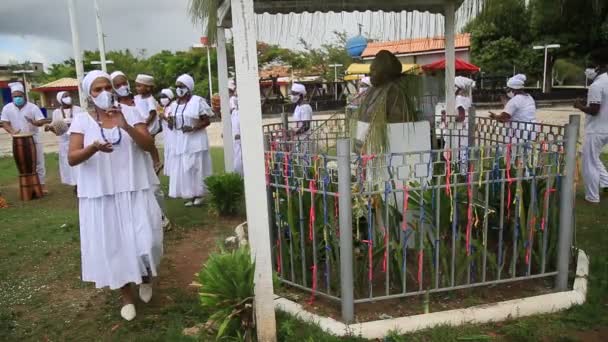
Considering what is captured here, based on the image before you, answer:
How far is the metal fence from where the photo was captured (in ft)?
11.0

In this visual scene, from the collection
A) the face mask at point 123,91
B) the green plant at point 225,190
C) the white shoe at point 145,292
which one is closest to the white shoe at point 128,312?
the white shoe at point 145,292

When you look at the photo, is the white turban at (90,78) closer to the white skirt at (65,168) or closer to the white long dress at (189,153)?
the white long dress at (189,153)

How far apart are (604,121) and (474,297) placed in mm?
3692

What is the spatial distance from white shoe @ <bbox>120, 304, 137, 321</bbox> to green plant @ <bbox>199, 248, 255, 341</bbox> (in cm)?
90

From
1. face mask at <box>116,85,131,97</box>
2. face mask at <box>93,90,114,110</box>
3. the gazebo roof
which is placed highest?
the gazebo roof

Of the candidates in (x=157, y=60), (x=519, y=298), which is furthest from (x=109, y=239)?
(x=157, y=60)

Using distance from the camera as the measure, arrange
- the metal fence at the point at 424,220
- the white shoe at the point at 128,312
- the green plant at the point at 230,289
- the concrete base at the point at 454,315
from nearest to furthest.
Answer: the green plant at the point at 230,289
the concrete base at the point at 454,315
the metal fence at the point at 424,220
the white shoe at the point at 128,312

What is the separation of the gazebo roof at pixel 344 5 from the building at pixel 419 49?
35 cm

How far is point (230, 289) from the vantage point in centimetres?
303

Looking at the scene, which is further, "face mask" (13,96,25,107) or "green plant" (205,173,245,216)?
"face mask" (13,96,25,107)

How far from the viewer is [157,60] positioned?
163 ft

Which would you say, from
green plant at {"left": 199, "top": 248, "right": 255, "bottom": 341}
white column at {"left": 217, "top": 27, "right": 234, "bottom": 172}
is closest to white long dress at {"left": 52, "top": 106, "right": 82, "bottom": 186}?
white column at {"left": 217, "top": 27, "right": 234, "bottom": 172}

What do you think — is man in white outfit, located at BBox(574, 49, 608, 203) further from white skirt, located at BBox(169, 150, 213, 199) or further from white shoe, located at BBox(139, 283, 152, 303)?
white shoe, located at BBox(139, 283, 152, 303)

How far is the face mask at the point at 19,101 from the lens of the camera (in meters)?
8.55
